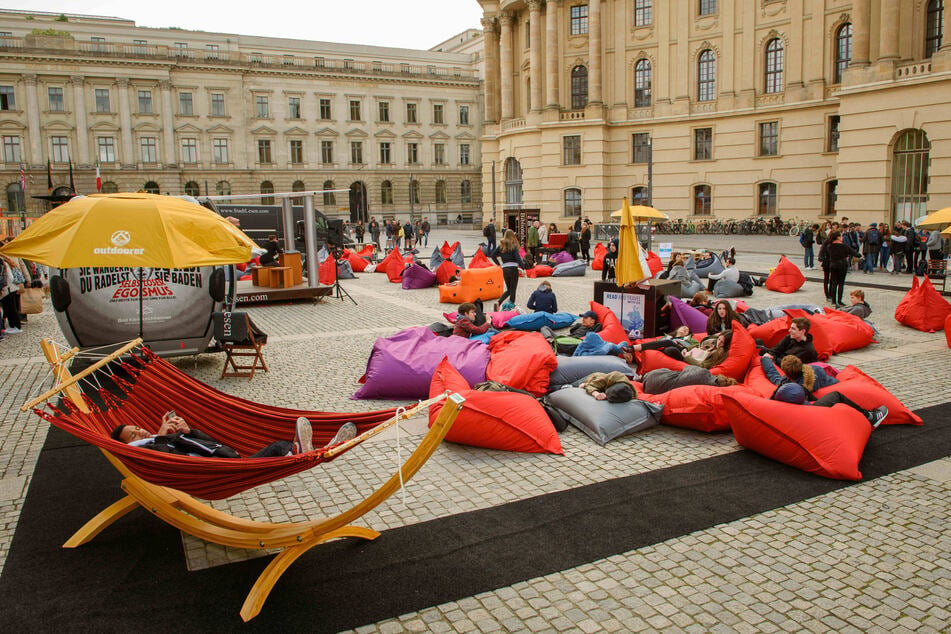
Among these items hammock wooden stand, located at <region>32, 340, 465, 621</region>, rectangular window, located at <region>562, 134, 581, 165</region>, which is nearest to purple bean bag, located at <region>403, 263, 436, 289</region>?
hammock wooden stand, located at <region>32, 340, 465, 621</region>

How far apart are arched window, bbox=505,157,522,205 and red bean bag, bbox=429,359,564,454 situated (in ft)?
139

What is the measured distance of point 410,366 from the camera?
360 inches

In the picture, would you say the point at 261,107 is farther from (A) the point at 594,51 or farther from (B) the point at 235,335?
(B) the point at 235,335

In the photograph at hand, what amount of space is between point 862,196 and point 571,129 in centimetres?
1844

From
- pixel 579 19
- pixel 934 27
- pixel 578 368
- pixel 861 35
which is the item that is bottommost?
pixel 578 368

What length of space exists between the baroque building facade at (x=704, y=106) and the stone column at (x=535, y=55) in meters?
0.09

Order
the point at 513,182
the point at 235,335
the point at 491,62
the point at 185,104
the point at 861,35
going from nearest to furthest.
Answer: the point at 235,335, the point at 861,35, the point at 513,182, the point at 491,62, the point at 185,104

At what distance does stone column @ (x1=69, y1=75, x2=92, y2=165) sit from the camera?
205 ft

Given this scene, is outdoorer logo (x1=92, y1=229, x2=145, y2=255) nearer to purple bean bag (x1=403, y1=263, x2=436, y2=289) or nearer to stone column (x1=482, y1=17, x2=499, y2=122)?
purple bean bag (x1=403, y1=263, x2=436, y2=289)

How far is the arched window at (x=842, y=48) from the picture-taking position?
1476 inches

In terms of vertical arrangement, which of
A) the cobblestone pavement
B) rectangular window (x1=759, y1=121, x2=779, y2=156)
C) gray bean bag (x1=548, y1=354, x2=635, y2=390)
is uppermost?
rectangular window (x1=759, y1=121, x2=779, y2=156)

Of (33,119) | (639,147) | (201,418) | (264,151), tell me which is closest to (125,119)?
(33,119)

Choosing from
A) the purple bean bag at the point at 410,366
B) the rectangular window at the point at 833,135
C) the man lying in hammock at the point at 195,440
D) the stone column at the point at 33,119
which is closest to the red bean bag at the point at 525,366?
the purple bean bag at the point at 410,366

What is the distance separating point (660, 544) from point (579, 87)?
44599 mm
